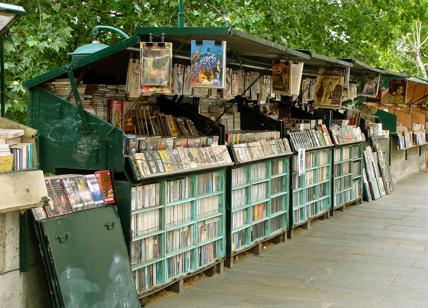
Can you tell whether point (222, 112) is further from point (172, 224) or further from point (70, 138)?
point (70, 138)

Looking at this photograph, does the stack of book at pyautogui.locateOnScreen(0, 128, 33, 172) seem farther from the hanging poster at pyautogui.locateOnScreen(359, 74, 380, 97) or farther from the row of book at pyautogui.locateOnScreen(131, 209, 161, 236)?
the hanging poster at pyautogui.locateOnScreen(359, 74, 380, 97)

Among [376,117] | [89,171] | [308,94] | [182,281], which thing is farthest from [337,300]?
[376,117]

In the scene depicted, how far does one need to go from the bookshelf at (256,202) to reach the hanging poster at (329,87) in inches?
61.3

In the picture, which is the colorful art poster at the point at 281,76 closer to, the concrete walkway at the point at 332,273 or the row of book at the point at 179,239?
the concrete walkway at the point at 332,273

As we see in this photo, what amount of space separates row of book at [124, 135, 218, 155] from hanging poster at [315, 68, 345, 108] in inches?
134

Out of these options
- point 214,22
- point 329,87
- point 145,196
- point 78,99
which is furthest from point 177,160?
point 214,22

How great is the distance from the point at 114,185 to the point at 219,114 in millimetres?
3275

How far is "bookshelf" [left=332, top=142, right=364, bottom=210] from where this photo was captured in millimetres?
12180

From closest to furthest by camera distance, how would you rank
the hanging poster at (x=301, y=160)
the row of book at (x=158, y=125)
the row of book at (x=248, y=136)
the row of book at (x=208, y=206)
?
the row of book at (x=208, y=206)
the row of book at (x=158, y=125)
the row of book at (x=248, y=136)
the hanging poster at (x=301, y=160)

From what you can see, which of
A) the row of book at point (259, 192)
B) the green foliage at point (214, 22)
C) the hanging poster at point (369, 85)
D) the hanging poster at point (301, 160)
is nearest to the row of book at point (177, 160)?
the row of book at point (259, 192)

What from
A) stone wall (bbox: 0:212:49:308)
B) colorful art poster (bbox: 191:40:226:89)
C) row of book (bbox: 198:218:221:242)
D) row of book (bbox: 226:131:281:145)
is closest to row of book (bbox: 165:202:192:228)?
row of book (bbox: 198:218:221:242)

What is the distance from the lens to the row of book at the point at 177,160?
6074mm

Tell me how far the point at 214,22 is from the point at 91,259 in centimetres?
732

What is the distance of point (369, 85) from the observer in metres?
13.7
